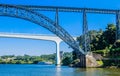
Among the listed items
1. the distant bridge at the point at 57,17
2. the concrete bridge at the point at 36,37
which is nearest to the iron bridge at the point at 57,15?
A: the distant bridge at the point at 57,17

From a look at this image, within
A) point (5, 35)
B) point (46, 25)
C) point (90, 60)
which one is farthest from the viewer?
point (5, 35)

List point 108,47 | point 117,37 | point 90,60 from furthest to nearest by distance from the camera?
point 108,47 < point 117,37 < point 90,60

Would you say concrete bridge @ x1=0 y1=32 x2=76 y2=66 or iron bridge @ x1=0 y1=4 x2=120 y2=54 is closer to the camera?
iron bridge @ x1=0 y1=4 x2=120 y2=54

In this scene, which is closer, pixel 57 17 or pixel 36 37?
pixel 57 17

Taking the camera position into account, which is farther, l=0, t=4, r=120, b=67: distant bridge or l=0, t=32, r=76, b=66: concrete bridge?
l=0, t=32, r=76, b=66: concrete bridge

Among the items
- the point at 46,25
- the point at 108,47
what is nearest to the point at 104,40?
the point at 108,47

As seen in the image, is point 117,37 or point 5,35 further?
point 5,35

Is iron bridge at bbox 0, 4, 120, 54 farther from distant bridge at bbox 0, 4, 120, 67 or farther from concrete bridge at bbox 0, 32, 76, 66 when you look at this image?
concrete bridge at bbox 0, 32, 76, 66

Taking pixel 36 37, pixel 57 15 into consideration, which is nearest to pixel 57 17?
pixel 57 15

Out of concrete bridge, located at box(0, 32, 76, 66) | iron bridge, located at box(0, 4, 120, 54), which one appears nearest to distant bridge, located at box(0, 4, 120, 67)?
iron bridge, located at box(0, 4, 120, 54)

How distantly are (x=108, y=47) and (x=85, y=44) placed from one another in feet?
39.9

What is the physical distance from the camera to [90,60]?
78.5 metres

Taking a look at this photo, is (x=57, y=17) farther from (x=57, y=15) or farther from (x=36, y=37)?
(x=36, y=37)

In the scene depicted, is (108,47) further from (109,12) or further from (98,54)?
(109,12)
